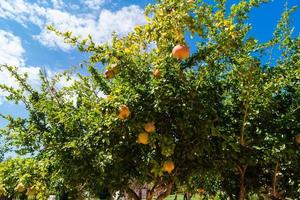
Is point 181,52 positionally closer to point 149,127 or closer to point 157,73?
point 157,73

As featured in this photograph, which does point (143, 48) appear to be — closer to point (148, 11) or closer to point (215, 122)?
point (148, 11)

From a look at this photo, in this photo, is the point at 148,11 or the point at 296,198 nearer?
the point at 148,11

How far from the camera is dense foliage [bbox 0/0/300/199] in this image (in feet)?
19.1

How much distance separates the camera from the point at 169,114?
19.9 feet

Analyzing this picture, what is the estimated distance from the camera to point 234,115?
7438mm

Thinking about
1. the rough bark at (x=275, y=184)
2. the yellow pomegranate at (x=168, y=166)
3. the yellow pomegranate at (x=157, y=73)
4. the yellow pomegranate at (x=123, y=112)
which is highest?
the yellow pomegranate at (x=157, y=73)

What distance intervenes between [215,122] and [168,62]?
127 cm

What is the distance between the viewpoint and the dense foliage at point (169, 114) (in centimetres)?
582

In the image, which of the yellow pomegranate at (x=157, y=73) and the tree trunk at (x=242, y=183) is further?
the tree trunk at (x=242, y=183)

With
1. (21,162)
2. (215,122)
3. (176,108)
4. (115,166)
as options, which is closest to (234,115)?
(215,122)

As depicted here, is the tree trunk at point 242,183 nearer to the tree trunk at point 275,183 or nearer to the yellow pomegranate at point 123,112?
the tree trunk at point 275,183

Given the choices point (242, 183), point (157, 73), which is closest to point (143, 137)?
point (157, 73)

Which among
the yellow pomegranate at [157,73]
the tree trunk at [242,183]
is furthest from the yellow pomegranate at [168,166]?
the tree trunk at [242,183]

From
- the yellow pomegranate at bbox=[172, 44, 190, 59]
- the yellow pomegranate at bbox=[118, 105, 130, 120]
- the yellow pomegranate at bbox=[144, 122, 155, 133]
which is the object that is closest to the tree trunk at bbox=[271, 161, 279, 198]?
the yellow pomegranate at bbox=[144, 122, 155, 133]
